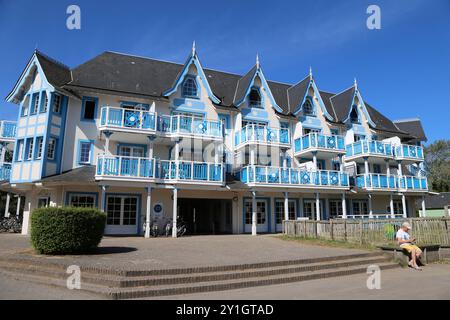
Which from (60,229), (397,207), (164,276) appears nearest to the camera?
(164,276)

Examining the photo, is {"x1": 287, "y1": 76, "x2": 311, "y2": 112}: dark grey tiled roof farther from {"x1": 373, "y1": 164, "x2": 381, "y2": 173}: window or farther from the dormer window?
{"x1": 373, "y1": 164, "x2": 381, "y2": 173}: window

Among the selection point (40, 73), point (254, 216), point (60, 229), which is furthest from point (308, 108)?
point (60, 229)

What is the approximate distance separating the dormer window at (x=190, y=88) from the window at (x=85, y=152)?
6.78 m

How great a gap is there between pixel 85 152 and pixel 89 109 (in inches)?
103

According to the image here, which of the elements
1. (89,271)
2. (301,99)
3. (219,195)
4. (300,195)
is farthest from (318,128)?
(89,271)

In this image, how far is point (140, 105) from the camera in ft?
68.1

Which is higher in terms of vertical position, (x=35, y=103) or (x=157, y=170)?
(x=35, y=103)

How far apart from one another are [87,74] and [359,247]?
18114 millimetres

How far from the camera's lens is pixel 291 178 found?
22406 mm

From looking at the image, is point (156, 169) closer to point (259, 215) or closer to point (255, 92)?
point (259, 215)

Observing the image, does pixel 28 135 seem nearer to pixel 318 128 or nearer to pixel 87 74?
pixel 87 74

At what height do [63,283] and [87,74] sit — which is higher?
[87,74]

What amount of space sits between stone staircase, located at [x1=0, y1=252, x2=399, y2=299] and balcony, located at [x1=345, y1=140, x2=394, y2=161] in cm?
1639
